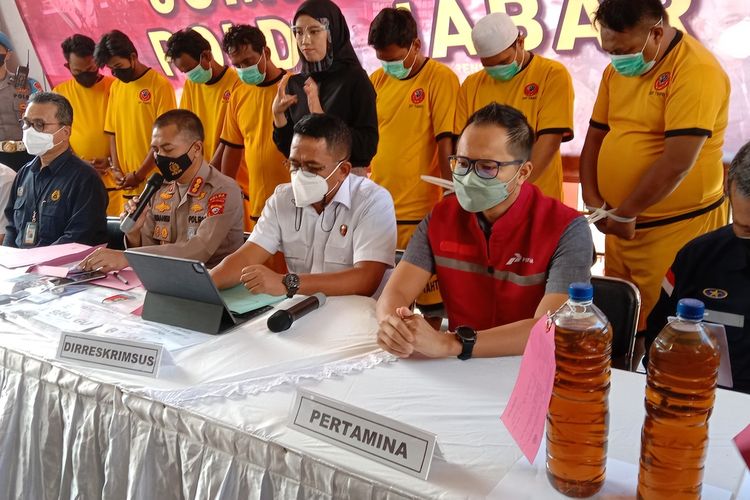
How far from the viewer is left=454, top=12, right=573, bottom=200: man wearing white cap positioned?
246 centimetres

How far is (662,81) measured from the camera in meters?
2.13

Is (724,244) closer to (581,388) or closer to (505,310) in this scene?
(505,310)

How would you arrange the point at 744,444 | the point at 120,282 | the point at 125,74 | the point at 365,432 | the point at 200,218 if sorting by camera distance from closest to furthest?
the point at 744,444
the point at 365,432
the point at 120,282
the point at 200,218
the point at 125,74

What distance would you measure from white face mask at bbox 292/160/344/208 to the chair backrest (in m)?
0.85

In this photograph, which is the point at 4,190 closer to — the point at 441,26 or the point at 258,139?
the point at 258,139

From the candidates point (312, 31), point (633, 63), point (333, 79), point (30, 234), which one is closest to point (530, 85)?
point (633, 63)

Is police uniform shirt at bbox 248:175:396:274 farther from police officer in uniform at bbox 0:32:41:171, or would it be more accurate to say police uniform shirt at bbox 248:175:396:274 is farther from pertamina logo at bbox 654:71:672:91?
police officer in uniform at bbox 0:32:41:171

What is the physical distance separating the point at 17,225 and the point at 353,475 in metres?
2.42

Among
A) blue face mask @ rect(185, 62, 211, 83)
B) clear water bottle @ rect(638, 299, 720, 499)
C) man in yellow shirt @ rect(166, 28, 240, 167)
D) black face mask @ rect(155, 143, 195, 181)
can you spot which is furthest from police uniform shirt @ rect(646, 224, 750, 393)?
blue face mask @ rect(185, 62, 211, 83)

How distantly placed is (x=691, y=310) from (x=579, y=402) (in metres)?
0.20

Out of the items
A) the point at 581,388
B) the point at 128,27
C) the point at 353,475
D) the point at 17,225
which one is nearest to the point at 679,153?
the point at 581,388

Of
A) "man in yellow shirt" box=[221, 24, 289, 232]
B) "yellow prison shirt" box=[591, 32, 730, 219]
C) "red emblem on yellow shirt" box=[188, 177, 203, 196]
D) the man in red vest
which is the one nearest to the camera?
the man in red vest

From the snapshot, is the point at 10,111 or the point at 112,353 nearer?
the point at 112,353

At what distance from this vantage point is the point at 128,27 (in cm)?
495
